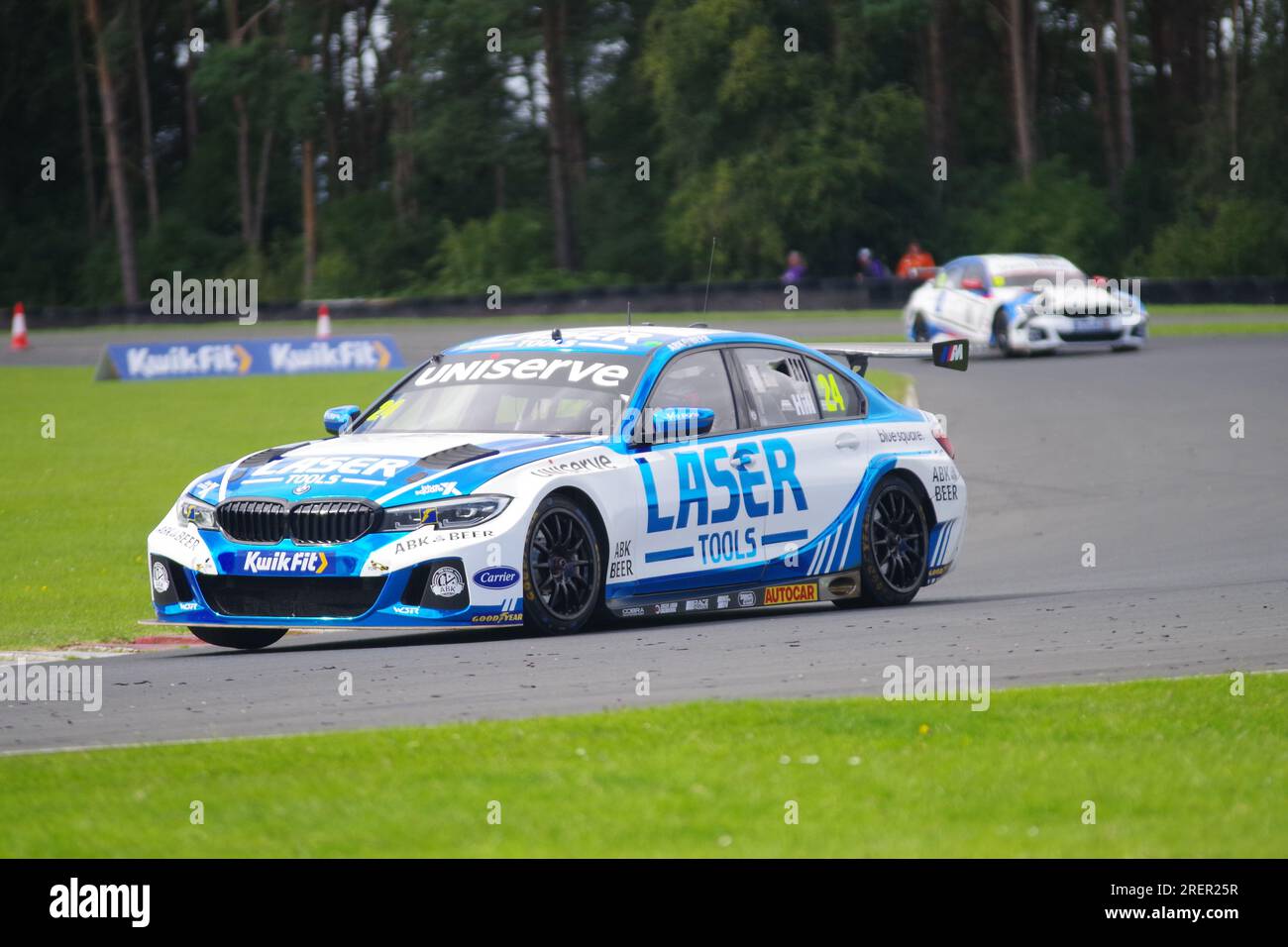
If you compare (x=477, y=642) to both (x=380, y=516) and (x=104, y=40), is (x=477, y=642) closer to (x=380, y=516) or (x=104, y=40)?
(x=380, y=516)

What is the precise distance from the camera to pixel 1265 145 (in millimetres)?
55156

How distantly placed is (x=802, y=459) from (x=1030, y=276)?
21805 mm

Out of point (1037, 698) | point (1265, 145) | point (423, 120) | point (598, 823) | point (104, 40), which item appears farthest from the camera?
point (104, 40)

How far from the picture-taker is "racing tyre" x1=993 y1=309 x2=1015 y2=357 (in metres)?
32.1

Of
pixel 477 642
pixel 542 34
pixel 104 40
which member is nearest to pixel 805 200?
pixel 542 34

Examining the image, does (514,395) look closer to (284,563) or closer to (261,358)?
(284,563)

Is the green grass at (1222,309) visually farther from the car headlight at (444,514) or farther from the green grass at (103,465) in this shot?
the car headlight at (444,514)

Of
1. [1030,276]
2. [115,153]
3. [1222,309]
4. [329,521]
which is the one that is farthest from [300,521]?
[115,153]

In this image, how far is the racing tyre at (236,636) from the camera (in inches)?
416

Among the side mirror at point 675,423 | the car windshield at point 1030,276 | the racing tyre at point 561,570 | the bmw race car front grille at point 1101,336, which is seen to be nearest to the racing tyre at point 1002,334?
the car windshield at point 1030,276

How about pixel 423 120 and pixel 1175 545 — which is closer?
pixel 1175 545

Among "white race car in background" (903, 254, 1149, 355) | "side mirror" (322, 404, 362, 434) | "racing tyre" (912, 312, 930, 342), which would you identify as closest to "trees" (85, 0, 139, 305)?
"racing tyre" (912, 312, 930, 342)

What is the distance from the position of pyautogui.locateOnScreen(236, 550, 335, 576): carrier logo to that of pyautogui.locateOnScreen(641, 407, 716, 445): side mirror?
6.00 feet

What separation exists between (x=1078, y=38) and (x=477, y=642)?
61.0 m
